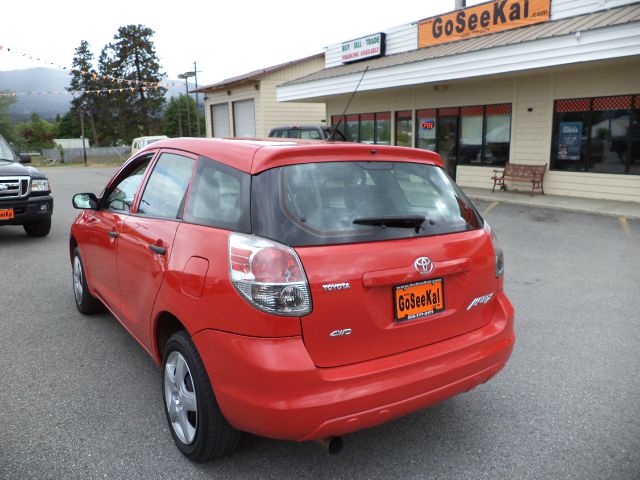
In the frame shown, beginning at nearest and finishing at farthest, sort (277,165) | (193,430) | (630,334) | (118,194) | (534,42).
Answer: (277,165)
(193,430)
(118,194)
(630,334)
(534,42)

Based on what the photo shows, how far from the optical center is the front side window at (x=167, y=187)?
10.3 ft

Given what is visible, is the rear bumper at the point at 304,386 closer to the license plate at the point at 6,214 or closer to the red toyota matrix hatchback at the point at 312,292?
the red toyota matrix hatchback at the point at 312,292

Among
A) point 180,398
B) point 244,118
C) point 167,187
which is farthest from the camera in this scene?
point 244,118

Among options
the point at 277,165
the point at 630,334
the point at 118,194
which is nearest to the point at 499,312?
the point at 277,165

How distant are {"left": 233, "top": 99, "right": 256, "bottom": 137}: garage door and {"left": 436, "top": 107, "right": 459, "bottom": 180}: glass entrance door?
1430cm

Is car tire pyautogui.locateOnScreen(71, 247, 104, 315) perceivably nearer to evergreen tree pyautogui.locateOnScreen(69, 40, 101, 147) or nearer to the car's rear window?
the car's rear window

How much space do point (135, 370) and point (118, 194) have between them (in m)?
1.35

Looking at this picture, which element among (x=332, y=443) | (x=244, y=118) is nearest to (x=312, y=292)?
(x=332, y=443)

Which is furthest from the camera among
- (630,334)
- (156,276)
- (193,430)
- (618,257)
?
(618,257)

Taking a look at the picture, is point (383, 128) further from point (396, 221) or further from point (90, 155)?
point (90, 155)

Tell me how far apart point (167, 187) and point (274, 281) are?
1.36m

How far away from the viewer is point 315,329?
7.72ft

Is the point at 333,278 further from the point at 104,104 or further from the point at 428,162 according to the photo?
the point at 104,104

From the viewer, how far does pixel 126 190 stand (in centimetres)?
402
